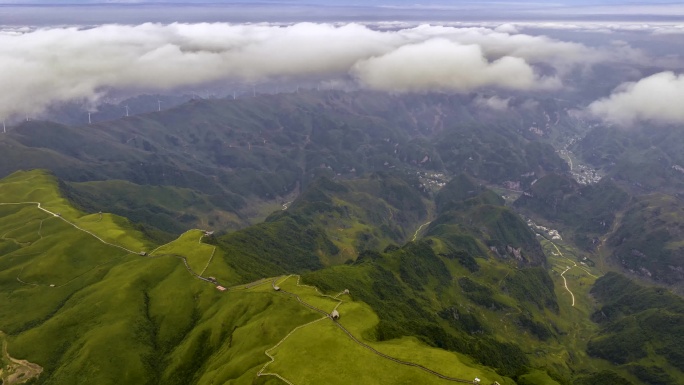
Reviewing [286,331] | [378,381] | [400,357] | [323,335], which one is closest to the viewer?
[378,381]

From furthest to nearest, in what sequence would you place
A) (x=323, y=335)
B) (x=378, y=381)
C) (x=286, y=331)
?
1. (x=286, y=331)
2. (x=323, y=335)
3. (x=378, y=381)

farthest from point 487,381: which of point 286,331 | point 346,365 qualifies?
point 286,331

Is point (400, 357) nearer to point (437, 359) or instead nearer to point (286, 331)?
point (437, 359)

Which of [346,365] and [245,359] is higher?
[346,365]

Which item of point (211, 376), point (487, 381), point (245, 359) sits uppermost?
point (487, 381)

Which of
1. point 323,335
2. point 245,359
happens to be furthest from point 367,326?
point 245,359

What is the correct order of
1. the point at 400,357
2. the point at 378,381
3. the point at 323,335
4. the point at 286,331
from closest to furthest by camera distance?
the point at 378,381, the point at 400,357, the point at 323,335, the point at 286,331

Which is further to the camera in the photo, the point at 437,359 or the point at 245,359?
the point at 245,359

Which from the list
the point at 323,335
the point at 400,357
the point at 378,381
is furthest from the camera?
the point at 323,335

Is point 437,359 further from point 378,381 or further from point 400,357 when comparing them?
point 378,381
